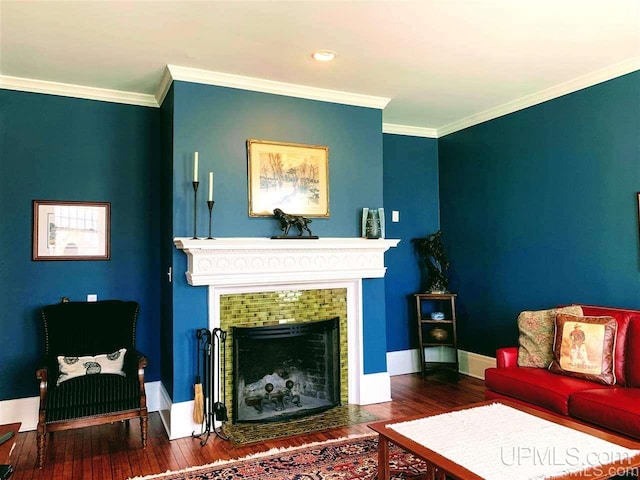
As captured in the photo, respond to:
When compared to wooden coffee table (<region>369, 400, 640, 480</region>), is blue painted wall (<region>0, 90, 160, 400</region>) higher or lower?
higher

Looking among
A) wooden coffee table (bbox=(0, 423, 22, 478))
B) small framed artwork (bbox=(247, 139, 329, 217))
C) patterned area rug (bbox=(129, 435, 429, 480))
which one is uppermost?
small framed artwork (bbox=(247, 139, 329, 217))

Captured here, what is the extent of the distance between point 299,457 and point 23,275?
2.54 meters

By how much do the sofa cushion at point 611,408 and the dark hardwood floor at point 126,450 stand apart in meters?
0.84

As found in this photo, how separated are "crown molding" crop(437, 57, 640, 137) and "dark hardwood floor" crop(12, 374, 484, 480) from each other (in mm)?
2725

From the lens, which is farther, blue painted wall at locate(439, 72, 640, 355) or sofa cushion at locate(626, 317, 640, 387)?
blue painted wall at locate(439, 72, 640, 355)

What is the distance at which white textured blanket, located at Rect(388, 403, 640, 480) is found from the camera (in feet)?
6.35

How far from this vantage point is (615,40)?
307 cm

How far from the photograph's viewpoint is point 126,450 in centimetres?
316

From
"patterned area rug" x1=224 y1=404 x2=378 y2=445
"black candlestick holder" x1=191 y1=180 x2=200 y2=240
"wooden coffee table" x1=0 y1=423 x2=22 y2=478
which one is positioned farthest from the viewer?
"black candlestick holder" x1=191 y1=180 x2=200 y2=240

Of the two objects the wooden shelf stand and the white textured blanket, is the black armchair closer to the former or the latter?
the white textured blanket

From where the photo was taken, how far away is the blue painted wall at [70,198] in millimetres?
3625

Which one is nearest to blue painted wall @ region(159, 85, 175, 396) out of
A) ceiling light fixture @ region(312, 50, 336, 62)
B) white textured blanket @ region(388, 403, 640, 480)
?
ceiling light fixture @ region(312, 50, 336, 62)

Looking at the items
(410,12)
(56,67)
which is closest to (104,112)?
(56,67)

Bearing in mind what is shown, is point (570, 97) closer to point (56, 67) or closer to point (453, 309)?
point (453, 309)
